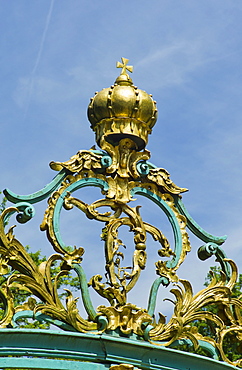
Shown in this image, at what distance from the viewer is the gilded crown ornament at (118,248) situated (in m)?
5.66

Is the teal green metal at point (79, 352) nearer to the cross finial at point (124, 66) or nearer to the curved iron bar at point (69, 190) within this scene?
the curved iron bar at point (69, 190)

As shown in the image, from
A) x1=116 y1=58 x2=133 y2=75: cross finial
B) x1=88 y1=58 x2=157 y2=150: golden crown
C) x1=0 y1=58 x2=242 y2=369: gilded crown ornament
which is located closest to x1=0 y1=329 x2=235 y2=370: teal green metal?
x1=0 y1=58 x2=242 y2=369: gilded crown ornament

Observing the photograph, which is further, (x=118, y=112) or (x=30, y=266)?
(x=118, y=112)

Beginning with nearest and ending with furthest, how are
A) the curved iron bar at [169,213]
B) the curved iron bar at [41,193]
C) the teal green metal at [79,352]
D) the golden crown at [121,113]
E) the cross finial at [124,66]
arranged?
the teal green metal at [79,352] → the curved iron bar at [41,193] → the curved iron bar at [169,213] → the golden crown at [121,113] → the cross finial at [124,66]

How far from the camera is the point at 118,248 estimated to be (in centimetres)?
597

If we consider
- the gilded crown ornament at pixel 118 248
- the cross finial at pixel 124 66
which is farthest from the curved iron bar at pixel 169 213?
the cross finial at pixel 124 66

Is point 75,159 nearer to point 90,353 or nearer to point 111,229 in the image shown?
point 111,229

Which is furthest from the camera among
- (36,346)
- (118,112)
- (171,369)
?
(118,112)

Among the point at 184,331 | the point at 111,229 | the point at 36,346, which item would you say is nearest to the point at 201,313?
the point at 184,331

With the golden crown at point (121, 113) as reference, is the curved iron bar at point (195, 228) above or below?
below

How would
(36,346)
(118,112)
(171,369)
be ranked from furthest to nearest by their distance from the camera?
(118,112)
(171,369)
(36,346)

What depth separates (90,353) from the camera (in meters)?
5.64

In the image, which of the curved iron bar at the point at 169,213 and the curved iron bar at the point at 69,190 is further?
the curved iron bar at the point at 169,213

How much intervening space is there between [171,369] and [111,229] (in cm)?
110
